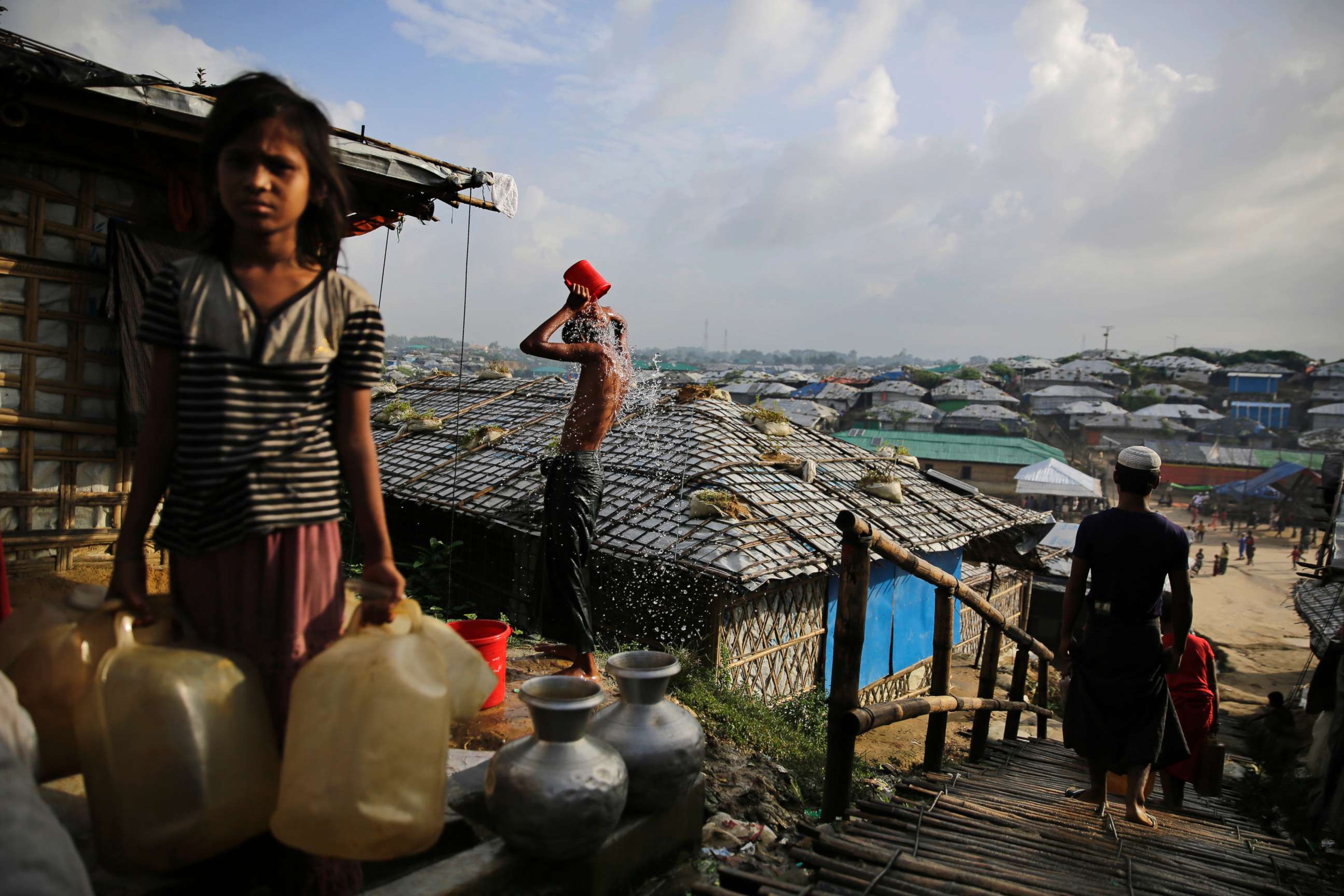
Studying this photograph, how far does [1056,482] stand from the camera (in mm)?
33938

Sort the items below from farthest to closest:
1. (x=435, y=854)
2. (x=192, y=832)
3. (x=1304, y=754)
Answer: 1. (x=1304, y=754)
2. (x=435, y=854)
3. (x=192, y=832)

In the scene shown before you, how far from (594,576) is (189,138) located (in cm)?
605

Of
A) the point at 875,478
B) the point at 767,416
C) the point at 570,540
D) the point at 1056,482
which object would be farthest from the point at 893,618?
the point at 1056,482

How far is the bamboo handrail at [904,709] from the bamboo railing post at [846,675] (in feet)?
0.13

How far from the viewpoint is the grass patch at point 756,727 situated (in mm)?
5258

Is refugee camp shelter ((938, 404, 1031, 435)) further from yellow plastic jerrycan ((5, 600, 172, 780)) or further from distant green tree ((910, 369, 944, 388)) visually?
yellow plastic jerrycan ((5, 600, 172, 780))

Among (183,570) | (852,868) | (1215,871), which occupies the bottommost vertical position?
(1215,871)

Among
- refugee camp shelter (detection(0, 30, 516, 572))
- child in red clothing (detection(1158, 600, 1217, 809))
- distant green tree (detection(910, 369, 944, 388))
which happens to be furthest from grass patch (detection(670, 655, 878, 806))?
distant green tree (detection(910, 369, 944, 388))

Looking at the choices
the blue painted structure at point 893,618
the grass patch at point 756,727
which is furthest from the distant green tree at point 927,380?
the grass patch at point 756,727

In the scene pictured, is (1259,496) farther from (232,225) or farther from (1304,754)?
(232,225)

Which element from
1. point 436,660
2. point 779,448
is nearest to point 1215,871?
point 436,660

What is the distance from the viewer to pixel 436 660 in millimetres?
1875

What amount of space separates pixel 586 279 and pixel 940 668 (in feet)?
9.94

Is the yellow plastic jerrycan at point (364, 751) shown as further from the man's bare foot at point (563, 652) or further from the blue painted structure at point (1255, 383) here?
the blue painted structure at point (1255, 383)
